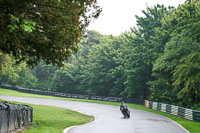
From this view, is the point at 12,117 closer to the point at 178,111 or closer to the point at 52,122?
the point at 52,122

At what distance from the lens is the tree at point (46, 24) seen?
9.85 m

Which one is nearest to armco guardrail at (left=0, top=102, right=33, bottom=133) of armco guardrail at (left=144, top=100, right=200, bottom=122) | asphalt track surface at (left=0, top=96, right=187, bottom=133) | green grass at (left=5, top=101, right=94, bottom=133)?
green grass at (left=5, top=101, right=94, bottom=133)

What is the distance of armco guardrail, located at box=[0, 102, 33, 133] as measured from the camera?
430 inches

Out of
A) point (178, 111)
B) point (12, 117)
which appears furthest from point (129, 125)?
point (178, 111)

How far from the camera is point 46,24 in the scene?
12008 millimetres

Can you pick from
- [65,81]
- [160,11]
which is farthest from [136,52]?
[65,81]

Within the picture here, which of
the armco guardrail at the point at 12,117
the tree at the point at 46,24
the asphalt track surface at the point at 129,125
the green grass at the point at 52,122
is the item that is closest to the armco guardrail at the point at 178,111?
the asphalt track surface at the point at 129,125

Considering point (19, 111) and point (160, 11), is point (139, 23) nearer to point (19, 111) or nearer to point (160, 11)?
point (160, 11)

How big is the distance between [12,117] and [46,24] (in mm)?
4898

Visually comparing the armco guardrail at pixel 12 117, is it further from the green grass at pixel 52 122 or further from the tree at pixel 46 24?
the tree at pixel 46 24

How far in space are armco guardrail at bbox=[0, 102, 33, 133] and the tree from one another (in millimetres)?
A: 2766

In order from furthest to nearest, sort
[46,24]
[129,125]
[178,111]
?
[178,111] < [129,125] < [46,24]

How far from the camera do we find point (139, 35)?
45250 mm

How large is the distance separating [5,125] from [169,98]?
1019 inches
